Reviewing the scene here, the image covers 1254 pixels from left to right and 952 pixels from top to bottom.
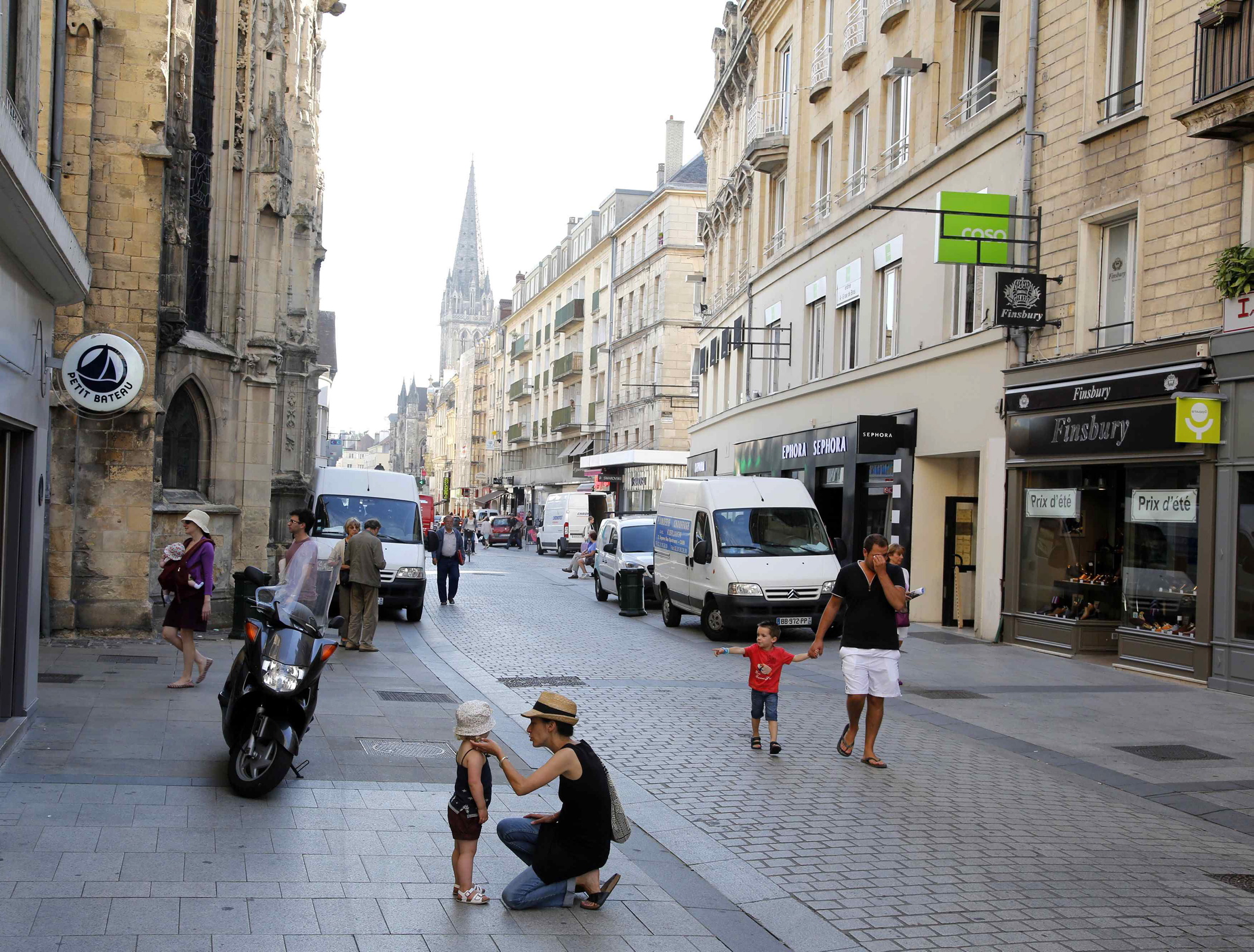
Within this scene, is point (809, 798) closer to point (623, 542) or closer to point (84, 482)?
point (84, 482)

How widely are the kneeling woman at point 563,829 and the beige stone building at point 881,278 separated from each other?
A: 550 inches

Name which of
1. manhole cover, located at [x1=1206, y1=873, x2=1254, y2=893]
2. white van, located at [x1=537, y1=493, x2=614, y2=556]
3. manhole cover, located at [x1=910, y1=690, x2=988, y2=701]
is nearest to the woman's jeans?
manhole cover, located at [x1=1206, y1=873, x2=1254, y2=893]

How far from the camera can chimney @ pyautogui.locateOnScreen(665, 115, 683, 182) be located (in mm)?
65125

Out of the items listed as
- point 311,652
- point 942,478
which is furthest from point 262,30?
point 311,652

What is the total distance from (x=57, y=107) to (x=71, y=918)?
9.46m

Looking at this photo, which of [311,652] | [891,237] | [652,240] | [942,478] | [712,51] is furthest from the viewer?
[652,240]

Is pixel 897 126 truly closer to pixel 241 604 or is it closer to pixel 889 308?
pixel 889 308

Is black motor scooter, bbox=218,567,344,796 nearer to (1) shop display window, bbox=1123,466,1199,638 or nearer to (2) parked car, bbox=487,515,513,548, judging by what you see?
(1) shop display window, bbox=1123,466,1199,638

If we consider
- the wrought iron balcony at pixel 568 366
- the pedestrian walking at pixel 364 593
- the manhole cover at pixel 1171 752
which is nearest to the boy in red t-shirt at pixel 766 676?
the manhole cover at pixel 1171 752

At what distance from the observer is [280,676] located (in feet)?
24.8

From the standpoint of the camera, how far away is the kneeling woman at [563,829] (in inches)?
212

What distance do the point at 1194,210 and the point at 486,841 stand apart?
11.7 metres

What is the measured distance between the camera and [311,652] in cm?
789

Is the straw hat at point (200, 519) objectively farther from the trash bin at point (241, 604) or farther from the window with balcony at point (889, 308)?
the window with balcony at point (889, 308)
